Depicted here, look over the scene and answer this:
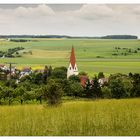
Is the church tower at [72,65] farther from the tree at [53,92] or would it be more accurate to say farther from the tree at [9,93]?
the tree at [9,93]

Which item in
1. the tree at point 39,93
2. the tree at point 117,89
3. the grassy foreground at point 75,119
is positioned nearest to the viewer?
the grassy foreground at point 75,119

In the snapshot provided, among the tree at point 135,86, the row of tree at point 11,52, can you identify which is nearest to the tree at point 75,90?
the tree at point 135,86

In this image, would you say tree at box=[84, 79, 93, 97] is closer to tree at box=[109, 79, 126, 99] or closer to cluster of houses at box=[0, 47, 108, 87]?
cluster of houses at box=[0, 47, 108, 87]

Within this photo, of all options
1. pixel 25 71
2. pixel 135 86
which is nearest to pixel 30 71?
pixel 25 71

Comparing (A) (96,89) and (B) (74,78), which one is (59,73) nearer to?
(B) (74,78)

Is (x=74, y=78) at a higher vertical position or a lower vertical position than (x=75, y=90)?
higher

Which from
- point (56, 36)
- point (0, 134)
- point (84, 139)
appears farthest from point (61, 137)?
point (56, 36)
